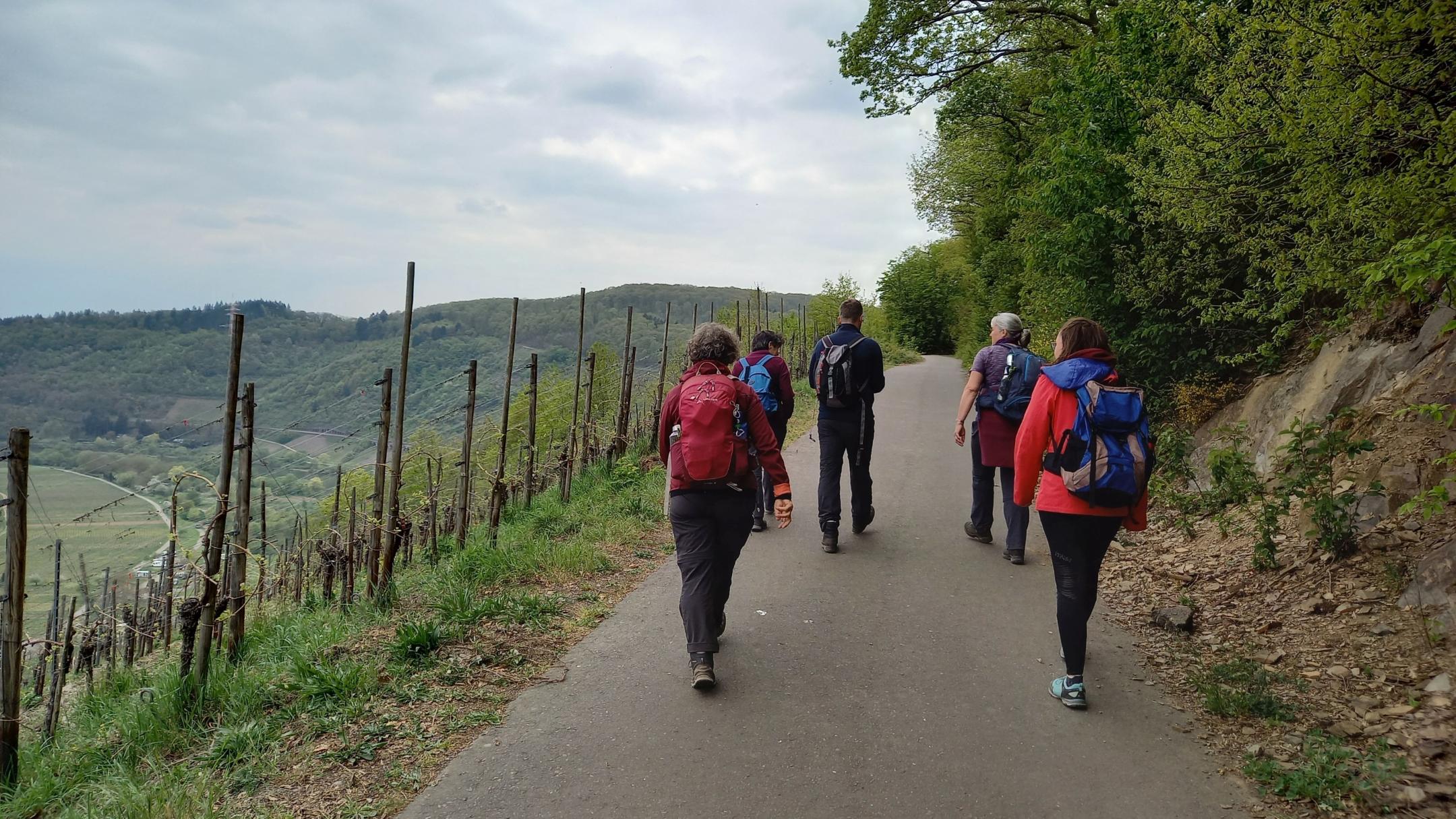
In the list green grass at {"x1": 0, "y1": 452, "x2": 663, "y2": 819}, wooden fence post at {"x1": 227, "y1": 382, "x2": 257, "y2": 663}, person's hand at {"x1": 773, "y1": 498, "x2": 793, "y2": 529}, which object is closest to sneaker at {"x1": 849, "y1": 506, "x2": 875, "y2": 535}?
green grass at {"x1": 0, "y1": 452, "x2": 663, "y2": 819}

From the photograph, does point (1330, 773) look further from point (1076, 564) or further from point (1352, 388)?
point (1352, 388)

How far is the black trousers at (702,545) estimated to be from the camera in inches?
172

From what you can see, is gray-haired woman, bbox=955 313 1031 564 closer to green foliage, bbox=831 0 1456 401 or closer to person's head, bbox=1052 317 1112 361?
green foliage, bbox=831 0 1456 401

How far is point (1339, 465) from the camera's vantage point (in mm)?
6246

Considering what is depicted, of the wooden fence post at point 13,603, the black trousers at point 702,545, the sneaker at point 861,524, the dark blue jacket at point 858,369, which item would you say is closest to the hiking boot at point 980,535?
the sneaker at point 861,524

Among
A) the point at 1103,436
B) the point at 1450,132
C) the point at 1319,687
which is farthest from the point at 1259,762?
the point at 1450,132

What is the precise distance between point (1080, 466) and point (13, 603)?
5204 mm

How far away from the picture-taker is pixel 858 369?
673 centimetres

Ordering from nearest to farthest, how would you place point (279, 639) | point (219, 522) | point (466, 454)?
point (219, 522) < point (279, 639) < point (466, 454)

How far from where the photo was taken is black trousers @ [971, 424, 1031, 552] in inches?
262

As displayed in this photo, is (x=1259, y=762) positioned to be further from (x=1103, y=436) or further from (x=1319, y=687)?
(x=1103, y=436)

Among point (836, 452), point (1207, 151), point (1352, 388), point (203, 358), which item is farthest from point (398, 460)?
point (203, 358)

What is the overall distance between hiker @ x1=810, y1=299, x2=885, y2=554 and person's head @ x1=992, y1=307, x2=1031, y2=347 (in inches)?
36.8

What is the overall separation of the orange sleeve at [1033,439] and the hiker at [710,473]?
118 cm
